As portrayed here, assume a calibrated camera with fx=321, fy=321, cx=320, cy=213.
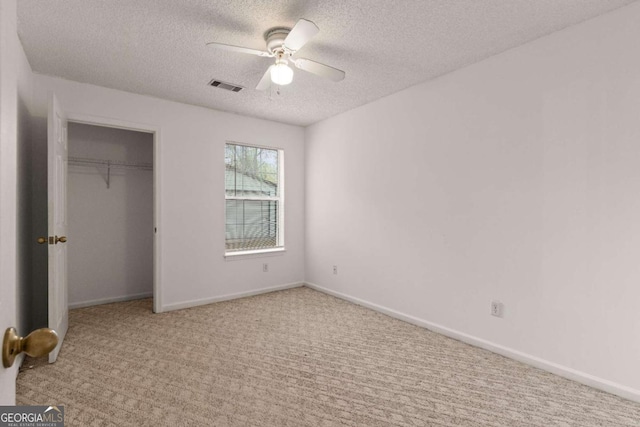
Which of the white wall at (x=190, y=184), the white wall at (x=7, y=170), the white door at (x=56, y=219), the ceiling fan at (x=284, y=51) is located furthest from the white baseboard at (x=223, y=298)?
the white wall at (x=7, y=170)

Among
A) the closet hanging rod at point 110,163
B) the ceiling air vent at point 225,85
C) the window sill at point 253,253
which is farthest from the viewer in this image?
the window sill at point 253,253

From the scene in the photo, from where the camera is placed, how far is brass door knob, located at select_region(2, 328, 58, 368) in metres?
0.61

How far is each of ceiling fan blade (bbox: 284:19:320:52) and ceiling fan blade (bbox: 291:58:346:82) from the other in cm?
16

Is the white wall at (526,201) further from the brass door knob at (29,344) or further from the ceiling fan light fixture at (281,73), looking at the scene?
the brass door knob at (29,344)

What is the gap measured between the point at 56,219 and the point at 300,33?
→ 243 cm

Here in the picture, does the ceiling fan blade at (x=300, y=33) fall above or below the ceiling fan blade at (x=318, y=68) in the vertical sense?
above

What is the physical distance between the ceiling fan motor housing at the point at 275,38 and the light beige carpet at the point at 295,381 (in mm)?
2432

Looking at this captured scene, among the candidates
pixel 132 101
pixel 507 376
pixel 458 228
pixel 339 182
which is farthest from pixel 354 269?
pixel 132 101

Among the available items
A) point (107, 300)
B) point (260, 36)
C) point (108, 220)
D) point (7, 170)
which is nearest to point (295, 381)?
point (7, 170)

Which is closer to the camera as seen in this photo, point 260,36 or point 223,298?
point 260,36

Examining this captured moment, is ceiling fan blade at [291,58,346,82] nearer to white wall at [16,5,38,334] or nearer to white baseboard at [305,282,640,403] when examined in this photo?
white wall at [16,5,38,334]

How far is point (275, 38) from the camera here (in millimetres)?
2355

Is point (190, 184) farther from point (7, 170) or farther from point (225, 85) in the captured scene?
point (7, 170)

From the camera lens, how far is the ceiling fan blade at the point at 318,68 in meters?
2.36
